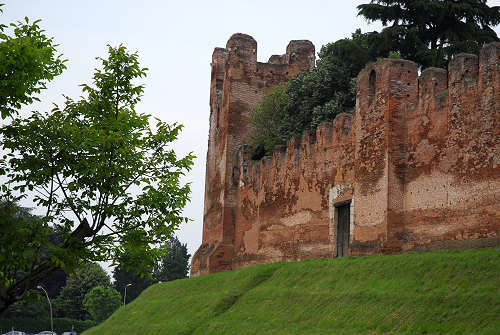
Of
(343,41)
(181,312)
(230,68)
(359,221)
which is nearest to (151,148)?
(359,221)

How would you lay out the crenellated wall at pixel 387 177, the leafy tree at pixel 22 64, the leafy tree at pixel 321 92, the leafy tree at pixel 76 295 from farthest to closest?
the leafy tree at pixel 76 295
the leafy tree at pixel 321 92
the crenellated wall at pixel 387 177
the leafy tree at pixel 22 64

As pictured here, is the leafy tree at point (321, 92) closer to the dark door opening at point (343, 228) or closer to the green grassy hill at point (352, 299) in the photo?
the dark door opening at point (343, 228)

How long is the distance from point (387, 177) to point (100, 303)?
147ft

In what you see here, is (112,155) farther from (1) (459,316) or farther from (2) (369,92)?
(2) (369,92)

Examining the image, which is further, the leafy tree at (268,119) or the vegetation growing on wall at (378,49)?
the leafy tree at (268,119)

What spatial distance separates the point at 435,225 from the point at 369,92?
5559 mm

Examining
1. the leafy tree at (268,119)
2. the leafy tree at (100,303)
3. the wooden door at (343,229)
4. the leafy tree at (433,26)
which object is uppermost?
the leafy tree at (433,26)

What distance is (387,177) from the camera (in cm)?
2281

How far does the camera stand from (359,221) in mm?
24250

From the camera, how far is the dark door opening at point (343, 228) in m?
25.8

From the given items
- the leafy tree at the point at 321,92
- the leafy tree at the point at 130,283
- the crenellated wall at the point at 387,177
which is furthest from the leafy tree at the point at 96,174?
the leafy tree at the point at 130,283

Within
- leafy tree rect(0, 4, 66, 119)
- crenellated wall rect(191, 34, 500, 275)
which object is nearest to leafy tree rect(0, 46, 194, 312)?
leafy tree rect(0, 4, 66, 119)

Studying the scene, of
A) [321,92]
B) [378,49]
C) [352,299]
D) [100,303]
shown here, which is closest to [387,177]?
[352,299]

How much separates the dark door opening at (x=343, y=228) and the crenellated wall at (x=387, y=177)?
0.22 feet
